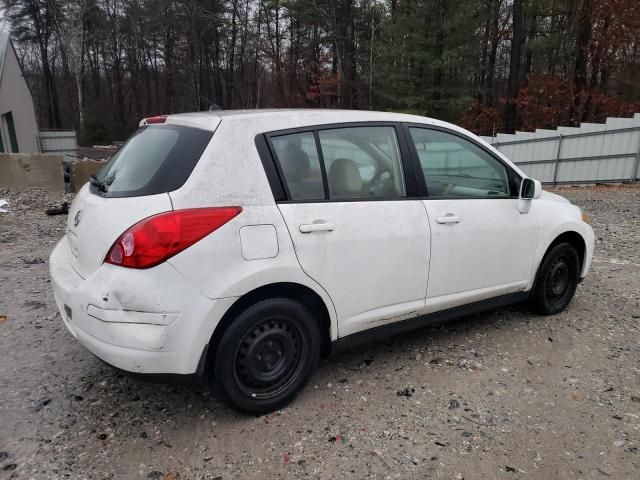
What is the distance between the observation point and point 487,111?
25266 millimetres

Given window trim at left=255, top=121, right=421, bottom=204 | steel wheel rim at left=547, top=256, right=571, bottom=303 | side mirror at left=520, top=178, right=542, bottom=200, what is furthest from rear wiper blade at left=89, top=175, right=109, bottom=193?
steel wheel rim at left=547, top=256, right=571, bottom=303

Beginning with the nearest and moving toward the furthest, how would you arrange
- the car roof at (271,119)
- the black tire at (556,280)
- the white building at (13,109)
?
1. the car roof at (271,119)
2. the black tire at (556,280)
3. the white building at (13,109)

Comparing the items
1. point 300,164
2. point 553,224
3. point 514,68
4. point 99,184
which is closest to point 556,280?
point 553,224

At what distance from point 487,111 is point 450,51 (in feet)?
20.6

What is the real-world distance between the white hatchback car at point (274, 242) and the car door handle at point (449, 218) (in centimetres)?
2

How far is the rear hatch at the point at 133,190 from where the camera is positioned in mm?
2348

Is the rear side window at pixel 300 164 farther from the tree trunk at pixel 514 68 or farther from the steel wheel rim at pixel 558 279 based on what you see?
the tree trunk at pixel 514 68

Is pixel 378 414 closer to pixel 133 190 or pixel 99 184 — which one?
pixel 133 190

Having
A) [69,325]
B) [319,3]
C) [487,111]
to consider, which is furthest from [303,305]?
[319,3]

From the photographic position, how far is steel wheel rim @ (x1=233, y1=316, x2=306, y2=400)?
2555 millimetres

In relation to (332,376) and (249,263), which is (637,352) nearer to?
(332,376)

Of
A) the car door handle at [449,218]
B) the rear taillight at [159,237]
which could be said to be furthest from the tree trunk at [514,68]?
the rear taillight at [159,237]

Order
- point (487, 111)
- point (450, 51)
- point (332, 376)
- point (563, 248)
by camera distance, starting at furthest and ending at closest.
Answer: point (487, 111) < point (450, 51) < point (563, 248) < point (332, 376)

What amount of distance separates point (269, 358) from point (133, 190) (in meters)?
1.19
